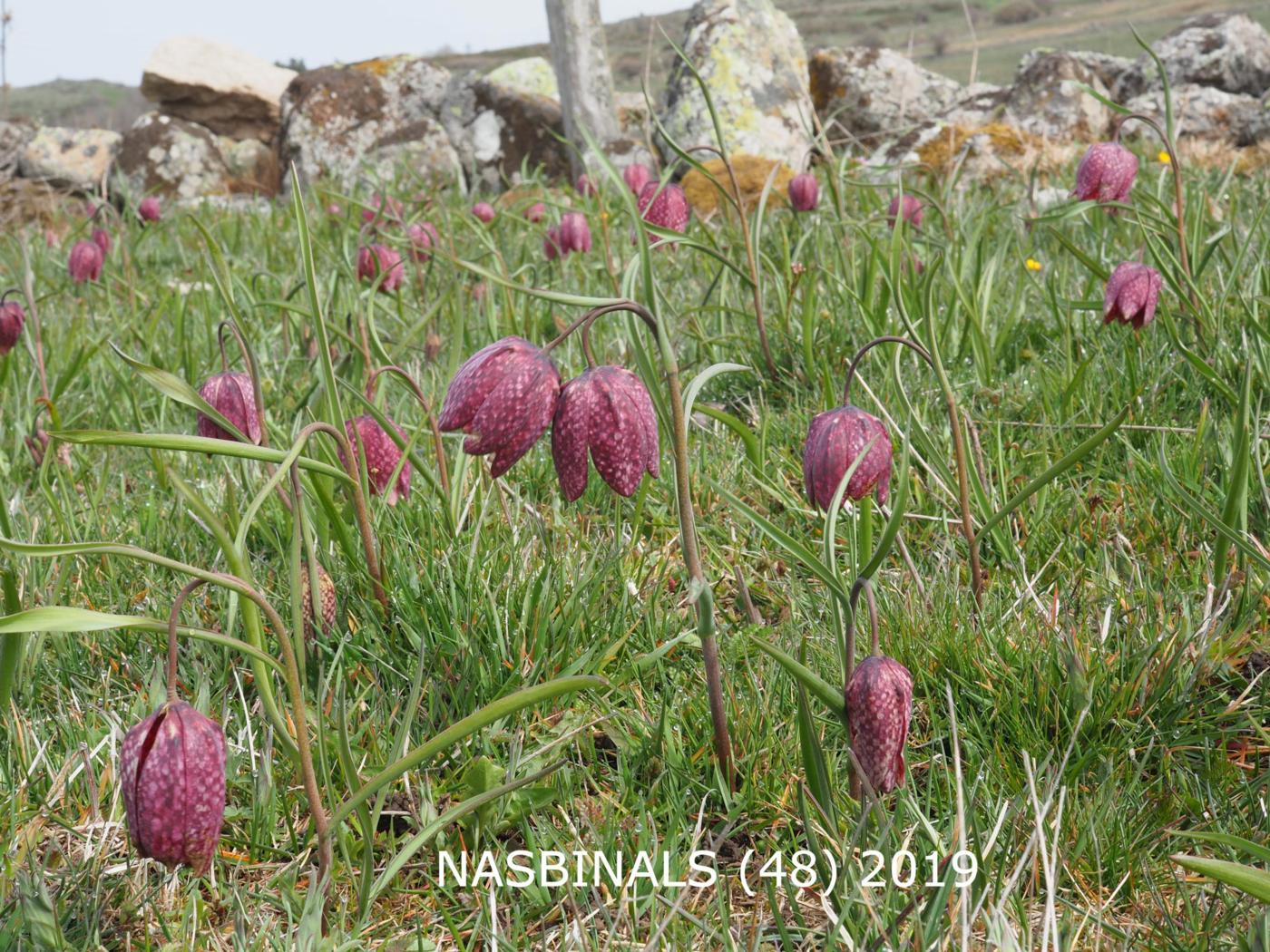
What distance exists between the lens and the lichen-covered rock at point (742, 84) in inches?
238

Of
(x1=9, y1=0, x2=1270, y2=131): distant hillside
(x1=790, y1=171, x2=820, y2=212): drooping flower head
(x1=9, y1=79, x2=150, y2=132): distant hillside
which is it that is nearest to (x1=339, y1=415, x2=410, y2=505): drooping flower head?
(x1=790, y1=171, x2=820, y2=212): drooping flower head

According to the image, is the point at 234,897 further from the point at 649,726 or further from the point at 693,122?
the point at 693,122

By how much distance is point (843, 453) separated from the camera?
4.28ft

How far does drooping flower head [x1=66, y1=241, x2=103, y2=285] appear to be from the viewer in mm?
3150

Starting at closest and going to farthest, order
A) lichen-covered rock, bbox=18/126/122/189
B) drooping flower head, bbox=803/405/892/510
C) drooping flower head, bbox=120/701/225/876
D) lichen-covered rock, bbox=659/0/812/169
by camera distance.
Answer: drooping flower head, bbox=120/701/225/876
drooping flower head, bbox=803/405/892/510
lichen-covered rock, bbox=659/0/812/169
lichen-covered rock, bbox=18/126/122/189

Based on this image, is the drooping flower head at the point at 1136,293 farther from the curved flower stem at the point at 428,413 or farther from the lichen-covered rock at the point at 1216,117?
the lichen-covered rock at the point at 1216,117

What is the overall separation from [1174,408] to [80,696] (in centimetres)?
180

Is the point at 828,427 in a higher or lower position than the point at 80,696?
higher

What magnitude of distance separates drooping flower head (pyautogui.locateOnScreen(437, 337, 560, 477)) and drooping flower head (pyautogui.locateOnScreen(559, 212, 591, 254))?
182 cm

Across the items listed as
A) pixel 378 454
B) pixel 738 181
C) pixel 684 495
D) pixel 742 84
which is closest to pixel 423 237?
pixel 378 454

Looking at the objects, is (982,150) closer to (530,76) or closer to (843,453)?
(530,76)

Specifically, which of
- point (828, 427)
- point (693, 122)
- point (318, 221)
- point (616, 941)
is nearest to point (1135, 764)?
point (828, 427)

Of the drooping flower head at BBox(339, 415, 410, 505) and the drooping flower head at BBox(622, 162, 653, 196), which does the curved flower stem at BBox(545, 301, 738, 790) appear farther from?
the drooping flower head at BBox(622, 162, 653, 196)

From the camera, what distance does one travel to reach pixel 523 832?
1.23 meters
